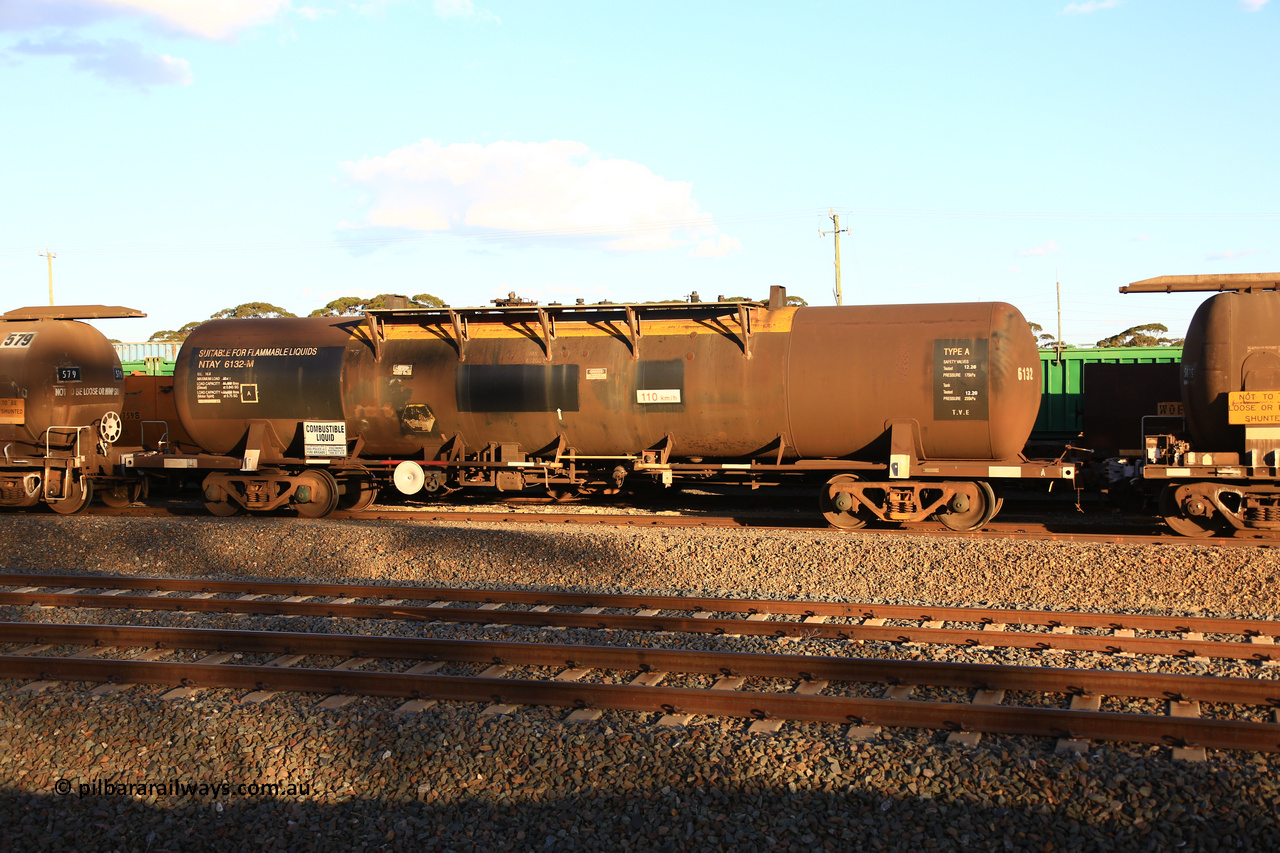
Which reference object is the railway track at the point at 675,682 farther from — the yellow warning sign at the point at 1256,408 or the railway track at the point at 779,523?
the yellow warning sign at the point at 1256,408

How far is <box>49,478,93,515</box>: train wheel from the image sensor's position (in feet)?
52.4

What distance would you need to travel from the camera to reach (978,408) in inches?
487

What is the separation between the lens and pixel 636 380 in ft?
44.0

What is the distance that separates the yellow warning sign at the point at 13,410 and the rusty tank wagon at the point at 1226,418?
58.6 feet

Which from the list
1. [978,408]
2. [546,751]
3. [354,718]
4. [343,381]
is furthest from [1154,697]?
[343,381]

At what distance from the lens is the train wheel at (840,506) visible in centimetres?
1299

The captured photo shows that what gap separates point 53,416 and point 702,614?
44.0 feet

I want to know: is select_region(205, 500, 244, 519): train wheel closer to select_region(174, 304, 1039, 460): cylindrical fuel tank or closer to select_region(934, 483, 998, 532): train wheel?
select_region(174, 304, 1039, 460): cylindrical fuel tank

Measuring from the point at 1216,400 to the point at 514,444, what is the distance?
9670mm

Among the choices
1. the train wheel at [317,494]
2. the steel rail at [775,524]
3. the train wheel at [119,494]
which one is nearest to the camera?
the steel rail at [775,524]

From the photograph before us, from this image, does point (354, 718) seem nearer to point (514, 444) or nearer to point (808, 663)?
point (808, 663)

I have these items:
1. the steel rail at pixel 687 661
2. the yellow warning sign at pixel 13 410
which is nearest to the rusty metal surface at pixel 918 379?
the steel rail at pixel 687 661

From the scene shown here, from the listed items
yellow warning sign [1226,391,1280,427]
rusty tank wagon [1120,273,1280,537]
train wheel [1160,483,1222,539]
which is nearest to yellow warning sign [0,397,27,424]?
rusty tank wagon [1120,273,1280,537]

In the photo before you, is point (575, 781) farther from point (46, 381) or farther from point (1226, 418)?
point (46, 381)
